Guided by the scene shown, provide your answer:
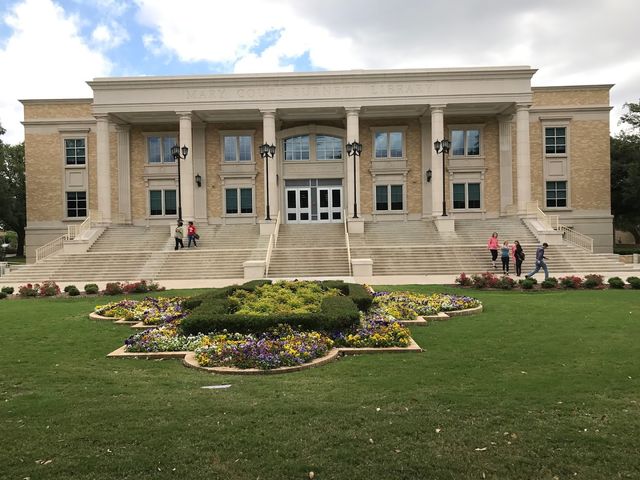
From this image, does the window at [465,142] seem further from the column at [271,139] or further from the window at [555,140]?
the column at [271,139]

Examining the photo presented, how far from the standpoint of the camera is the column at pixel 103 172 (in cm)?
3027

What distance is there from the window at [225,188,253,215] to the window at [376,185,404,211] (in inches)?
368

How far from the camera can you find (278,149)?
3459 centimetres

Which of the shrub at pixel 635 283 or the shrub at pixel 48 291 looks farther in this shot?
the shrub at pixel 48 291

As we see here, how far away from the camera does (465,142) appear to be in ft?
112

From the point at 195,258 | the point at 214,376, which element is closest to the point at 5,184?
the point at 195,258

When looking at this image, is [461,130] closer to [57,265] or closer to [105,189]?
[105,189]

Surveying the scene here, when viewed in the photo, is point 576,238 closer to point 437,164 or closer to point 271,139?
point 437,164

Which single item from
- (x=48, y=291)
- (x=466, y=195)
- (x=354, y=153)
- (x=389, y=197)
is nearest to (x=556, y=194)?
(x=466, y=195)

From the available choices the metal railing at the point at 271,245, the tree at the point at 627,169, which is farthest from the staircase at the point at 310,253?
the tree at the point at 627,169

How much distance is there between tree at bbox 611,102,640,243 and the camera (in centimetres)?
3381

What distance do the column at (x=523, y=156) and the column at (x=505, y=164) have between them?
2934mm

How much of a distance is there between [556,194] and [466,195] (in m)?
6.43

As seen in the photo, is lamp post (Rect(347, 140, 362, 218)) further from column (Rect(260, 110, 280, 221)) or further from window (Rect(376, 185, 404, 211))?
column (Rect(260, 110, 280, 221))
